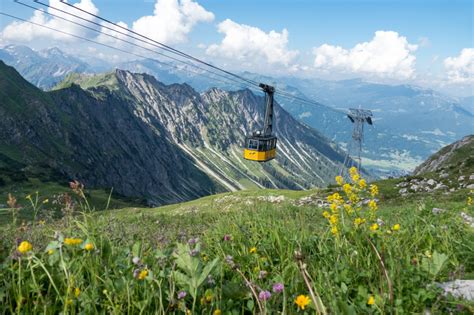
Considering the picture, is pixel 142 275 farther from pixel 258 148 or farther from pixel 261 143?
pixel 261 143

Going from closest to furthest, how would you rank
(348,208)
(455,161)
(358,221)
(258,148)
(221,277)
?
(221,277) → (358,221) → (348,208) → (258,148) → (455,161)

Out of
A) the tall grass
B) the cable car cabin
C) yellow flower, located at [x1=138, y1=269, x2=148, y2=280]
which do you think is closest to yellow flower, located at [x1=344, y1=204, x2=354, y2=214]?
the tall grass

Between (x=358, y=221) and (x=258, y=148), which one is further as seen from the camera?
(x=258, y=148)

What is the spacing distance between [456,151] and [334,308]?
260ft

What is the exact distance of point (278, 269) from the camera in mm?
5066

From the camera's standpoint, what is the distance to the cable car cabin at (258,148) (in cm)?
3988

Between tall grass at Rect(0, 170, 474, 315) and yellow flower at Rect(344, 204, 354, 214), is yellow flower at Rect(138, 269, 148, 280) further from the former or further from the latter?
yellow flower at Rect(344, 204, 354, 214)

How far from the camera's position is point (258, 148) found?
1570 inches

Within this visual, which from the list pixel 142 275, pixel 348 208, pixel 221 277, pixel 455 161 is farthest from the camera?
pixel 455 161

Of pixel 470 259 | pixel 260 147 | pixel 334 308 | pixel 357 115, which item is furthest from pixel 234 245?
pixel 357 115

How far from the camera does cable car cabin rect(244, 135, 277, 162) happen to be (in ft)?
131

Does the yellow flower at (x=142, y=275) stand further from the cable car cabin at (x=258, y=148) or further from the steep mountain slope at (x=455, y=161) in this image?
the steep mountain slope at (x=455, y=161)

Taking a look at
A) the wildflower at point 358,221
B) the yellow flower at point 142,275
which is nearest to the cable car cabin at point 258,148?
the wildflower at point 358,221

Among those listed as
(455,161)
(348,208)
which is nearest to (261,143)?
(348,208)
